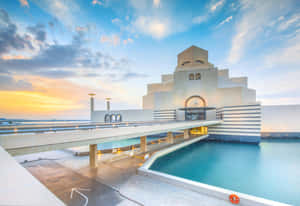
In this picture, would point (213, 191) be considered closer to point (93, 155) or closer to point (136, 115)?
point (93, 155)

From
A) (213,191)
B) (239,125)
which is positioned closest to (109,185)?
(213,191)

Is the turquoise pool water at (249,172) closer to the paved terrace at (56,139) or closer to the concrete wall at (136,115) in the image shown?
the paved terrace at (56,139)

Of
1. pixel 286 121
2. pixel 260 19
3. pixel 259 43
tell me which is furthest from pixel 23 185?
pixel 286 121

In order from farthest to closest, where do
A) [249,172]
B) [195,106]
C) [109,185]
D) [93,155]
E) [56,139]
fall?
[195,106], [249,172], [93,155], [109,185], [56,139]

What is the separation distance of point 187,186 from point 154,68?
3798cm

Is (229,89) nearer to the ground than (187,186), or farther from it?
farther from it

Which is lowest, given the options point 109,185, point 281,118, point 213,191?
point 109,185

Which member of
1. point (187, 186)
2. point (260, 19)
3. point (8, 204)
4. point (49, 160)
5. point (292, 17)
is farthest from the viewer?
point (260, 19)

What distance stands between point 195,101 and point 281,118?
15070mm

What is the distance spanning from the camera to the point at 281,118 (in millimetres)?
23250

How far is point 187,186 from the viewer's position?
6039mm

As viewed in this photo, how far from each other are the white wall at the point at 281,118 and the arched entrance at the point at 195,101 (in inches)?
431

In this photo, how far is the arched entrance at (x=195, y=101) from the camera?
2741 centimetres

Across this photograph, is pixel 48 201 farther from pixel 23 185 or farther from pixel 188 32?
pixel 188 32
